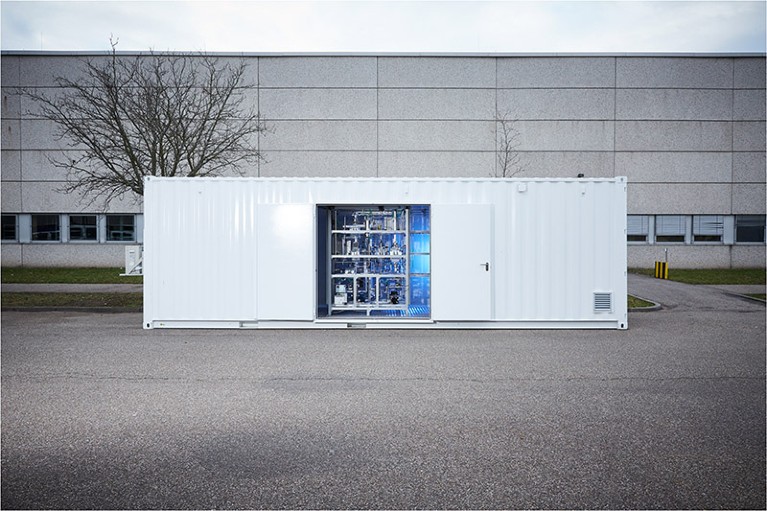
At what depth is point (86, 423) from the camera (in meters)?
6.59

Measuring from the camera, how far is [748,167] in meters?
32.6

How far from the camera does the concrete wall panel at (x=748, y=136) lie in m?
32.5

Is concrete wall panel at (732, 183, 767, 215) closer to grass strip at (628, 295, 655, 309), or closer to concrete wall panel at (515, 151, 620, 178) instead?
concrete wall panel at (515, 151, 620, 178)

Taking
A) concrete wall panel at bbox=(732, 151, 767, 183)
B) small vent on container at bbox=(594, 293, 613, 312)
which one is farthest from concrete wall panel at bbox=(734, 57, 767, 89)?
small vent on container at bbox=(594, 293, 613, 312)

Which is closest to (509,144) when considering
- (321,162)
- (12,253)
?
(321,162)

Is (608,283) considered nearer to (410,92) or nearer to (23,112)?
(410,92)

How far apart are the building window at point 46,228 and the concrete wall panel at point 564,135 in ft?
71.4

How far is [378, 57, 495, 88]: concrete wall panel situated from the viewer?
31844 mm

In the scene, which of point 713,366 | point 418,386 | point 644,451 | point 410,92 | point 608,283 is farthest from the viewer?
point 410,92

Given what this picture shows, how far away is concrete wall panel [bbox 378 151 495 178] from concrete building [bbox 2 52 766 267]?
0.16 ft

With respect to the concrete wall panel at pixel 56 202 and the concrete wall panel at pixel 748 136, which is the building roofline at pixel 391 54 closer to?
the concrete wall panel at pixel 748 136

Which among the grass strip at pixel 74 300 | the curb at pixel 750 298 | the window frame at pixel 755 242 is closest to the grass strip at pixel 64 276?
the grass strip at pixel 74 300

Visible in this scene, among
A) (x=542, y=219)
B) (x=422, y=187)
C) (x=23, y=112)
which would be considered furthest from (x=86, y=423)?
(x=23, y=112)

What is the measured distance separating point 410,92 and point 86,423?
27.1 m
